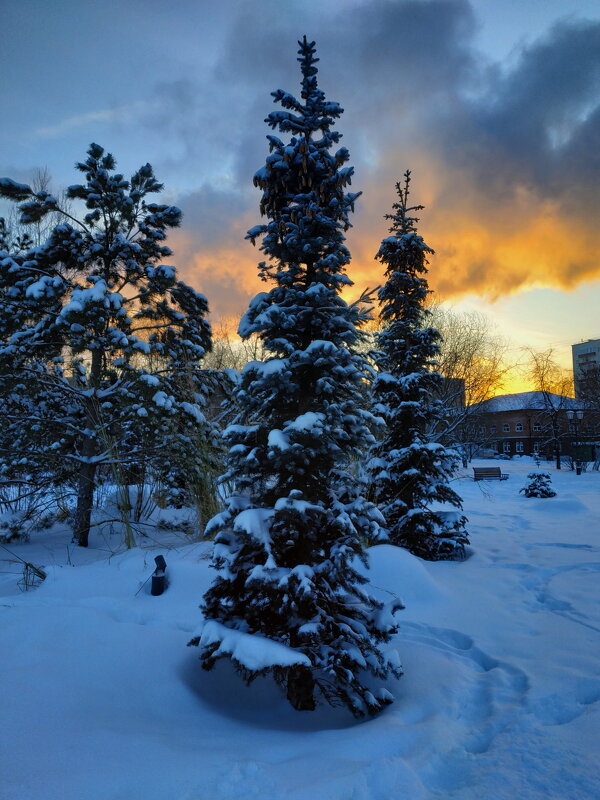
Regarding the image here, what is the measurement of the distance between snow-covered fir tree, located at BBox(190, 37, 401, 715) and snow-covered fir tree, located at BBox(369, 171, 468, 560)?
4.92 m

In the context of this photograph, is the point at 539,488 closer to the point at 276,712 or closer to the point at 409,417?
the point at 409,417

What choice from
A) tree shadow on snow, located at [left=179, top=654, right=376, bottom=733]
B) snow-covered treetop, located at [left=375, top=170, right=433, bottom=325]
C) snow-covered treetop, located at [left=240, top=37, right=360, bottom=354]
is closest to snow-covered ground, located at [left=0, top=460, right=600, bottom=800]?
tree shadow on snow, located at [left=179, top=654, right=376, bottom=733]

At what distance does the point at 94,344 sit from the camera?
8.30 m

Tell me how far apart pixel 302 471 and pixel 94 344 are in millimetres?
6547

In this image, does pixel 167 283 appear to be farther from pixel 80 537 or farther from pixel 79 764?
pixel 79 764

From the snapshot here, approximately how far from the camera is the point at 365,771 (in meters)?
2.32

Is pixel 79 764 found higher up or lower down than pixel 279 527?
lower down

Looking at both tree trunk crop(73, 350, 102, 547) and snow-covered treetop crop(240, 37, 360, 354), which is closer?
snow-covered treetop crop(240, 37, 360, 354)

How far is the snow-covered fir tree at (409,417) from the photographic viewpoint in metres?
8.92

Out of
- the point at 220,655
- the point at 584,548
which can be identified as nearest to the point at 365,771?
the point at 220,655

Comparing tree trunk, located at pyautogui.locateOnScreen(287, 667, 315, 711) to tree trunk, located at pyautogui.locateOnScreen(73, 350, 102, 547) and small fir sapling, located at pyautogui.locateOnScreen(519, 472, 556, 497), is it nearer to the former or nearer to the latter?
tree trunk, located at pyautogui.locateOnScreen(73, 350, 102, 547)

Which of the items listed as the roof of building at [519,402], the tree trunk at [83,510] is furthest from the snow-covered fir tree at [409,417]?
the roof of building at [519,402]

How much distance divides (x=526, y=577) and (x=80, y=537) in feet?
29.3

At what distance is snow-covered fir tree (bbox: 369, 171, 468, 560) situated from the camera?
8922 millimetres
